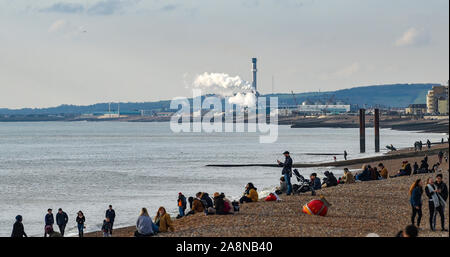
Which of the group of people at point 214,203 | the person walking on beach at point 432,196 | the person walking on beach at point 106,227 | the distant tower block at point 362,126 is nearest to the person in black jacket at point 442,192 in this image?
the person walking on beach at point 432,196

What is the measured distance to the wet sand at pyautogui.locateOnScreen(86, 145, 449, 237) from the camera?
69.4 feet

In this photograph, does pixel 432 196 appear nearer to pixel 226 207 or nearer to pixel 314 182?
pixel 226 207

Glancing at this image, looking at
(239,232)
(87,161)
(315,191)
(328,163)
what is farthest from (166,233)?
(87,161)

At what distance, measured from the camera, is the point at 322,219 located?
2397 centimetres

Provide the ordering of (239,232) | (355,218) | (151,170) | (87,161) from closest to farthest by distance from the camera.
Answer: (239,232), (355,218), (151,170), (87,161)

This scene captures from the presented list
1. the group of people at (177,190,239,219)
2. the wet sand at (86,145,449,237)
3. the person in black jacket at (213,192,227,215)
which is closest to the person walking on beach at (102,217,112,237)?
the wet sand at (86,145,449,237)

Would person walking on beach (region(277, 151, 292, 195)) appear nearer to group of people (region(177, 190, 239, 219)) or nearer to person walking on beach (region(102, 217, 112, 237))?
group of people (region(177, 190, 239, 219))

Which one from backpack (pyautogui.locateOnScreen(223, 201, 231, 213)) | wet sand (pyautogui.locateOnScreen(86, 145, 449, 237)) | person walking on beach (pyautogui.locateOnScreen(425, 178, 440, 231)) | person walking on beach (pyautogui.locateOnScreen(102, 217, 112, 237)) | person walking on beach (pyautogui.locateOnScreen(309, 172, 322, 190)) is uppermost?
person walking on beach (pyautogui.locateOnScreen(425, 178, 440, 231))

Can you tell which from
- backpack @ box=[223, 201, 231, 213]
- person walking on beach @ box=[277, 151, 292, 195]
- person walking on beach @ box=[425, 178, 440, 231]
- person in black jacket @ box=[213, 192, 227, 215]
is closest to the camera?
person walking on beach @ box=[425, 178, 440, 231]

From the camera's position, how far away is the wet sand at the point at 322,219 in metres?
21.2

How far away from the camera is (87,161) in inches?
3506

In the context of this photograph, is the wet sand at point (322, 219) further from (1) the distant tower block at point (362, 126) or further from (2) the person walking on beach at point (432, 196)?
(1) the distant tower block at point (362, 126)
